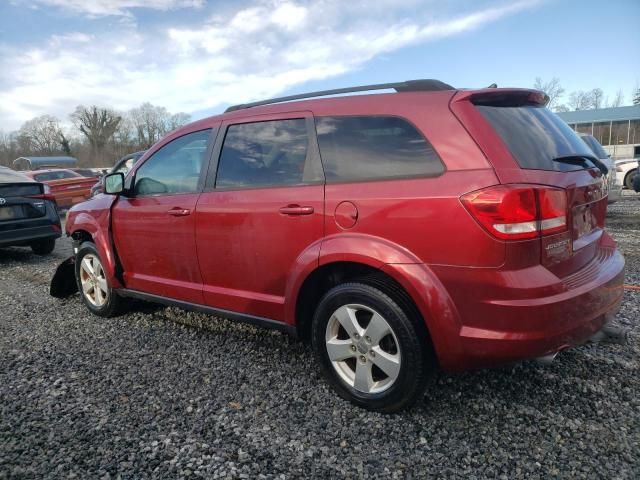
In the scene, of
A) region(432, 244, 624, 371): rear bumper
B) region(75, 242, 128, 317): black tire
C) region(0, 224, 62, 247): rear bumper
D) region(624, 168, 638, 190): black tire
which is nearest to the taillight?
region(432, 244, 624, 371): rear bumper

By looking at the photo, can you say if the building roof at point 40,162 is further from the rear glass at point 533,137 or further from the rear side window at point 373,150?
the rear glass at point 533,137

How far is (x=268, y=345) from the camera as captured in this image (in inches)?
140

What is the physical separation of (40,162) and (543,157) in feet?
101

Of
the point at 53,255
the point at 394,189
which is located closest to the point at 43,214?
the point at 53,255

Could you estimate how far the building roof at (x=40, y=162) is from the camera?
26.4 m

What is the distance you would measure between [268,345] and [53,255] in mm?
6145

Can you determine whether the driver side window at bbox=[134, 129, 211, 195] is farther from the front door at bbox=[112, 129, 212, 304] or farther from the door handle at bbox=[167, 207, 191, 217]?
the door handle at bbox=[167, 207, 191, 217]

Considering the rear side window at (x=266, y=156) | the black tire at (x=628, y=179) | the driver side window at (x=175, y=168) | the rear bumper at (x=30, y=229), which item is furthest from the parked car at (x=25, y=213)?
the black tire at (x=628, y=179)

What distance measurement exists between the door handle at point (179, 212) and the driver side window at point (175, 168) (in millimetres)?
151

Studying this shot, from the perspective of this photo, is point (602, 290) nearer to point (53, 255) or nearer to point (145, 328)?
point (145, 328)

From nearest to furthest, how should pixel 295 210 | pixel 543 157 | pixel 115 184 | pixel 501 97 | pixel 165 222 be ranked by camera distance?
pixel 543 157 < pixel 501 97 < pixel 295 210 < pixel 165 222 < pixel 115 184

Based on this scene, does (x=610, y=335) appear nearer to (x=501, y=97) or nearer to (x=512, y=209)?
(x=512, y=209)

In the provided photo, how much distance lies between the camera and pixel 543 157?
235cm

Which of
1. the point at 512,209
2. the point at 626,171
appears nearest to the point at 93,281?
the point at 512,209
